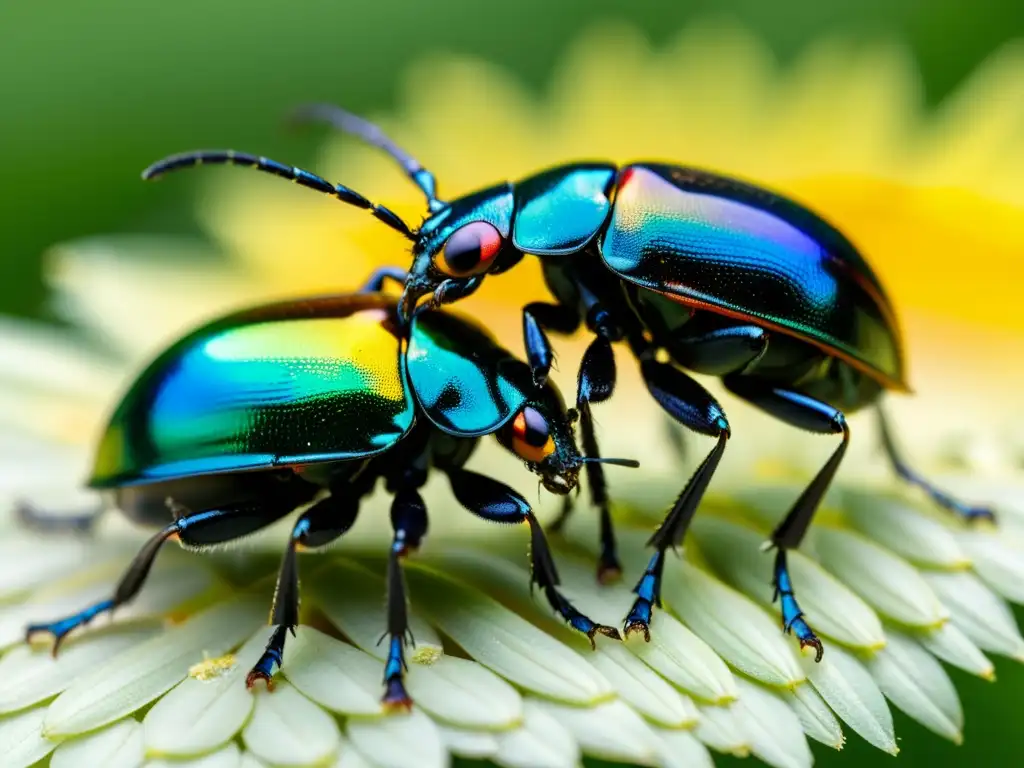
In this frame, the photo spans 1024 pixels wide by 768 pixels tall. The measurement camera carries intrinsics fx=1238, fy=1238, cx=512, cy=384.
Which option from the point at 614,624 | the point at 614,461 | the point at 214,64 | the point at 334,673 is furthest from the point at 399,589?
the point at 214,64

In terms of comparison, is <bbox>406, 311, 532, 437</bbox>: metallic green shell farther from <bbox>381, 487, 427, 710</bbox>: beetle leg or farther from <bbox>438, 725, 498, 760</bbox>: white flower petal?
<bbox>438, 725, 498, 760</bbox>: white flower petal

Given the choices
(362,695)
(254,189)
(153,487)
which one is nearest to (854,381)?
(362,695)

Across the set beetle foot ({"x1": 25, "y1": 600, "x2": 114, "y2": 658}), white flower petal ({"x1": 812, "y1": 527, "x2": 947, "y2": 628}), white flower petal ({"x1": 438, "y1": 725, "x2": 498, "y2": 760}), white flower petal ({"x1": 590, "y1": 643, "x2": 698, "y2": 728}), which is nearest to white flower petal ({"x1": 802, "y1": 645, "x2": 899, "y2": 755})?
white flower petal ({"x1": 812, "y1": 527, "x2": 947, "y2": 628})

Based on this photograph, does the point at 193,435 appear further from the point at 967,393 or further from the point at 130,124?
the point at 130,124

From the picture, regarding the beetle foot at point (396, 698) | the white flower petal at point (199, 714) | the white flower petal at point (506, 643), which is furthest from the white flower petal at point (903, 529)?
the white flower petal at point (199, 714)

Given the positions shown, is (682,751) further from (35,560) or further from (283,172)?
(35,560)
